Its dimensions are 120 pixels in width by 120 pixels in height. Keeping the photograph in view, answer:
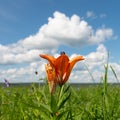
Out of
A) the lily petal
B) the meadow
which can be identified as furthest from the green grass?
the lily petal

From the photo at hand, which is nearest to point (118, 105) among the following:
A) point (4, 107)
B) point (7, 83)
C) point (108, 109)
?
point (108, 109)

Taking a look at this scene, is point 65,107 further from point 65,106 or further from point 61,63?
point 61,63

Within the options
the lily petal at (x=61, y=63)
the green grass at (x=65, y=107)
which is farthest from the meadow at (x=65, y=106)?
the lily petal at (x=61, y=63)

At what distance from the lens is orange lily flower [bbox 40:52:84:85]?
2.04m

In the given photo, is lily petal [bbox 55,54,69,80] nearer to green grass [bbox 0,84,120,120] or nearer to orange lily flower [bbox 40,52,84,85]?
orange lily flower [bbox 40,52,84,85]

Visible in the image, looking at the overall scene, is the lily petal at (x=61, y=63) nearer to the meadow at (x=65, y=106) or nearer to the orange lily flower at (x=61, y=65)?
the orange lily flower at (x=61, y=65)

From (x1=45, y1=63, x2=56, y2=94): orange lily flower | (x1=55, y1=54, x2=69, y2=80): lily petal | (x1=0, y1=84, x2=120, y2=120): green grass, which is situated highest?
(x1=55, y1=54, x2=69, y2=80): lily petal

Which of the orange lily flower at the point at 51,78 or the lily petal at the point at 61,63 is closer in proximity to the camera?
the lily petal at the point at 61,63

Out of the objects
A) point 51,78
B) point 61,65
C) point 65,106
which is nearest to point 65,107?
point 65,106

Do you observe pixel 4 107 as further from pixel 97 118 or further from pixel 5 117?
pixel 97 118

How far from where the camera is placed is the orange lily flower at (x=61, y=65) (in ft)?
6.70

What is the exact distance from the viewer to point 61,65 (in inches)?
80.6

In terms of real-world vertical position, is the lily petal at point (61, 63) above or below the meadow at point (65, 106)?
above

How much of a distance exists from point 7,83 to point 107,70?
17.7ft
